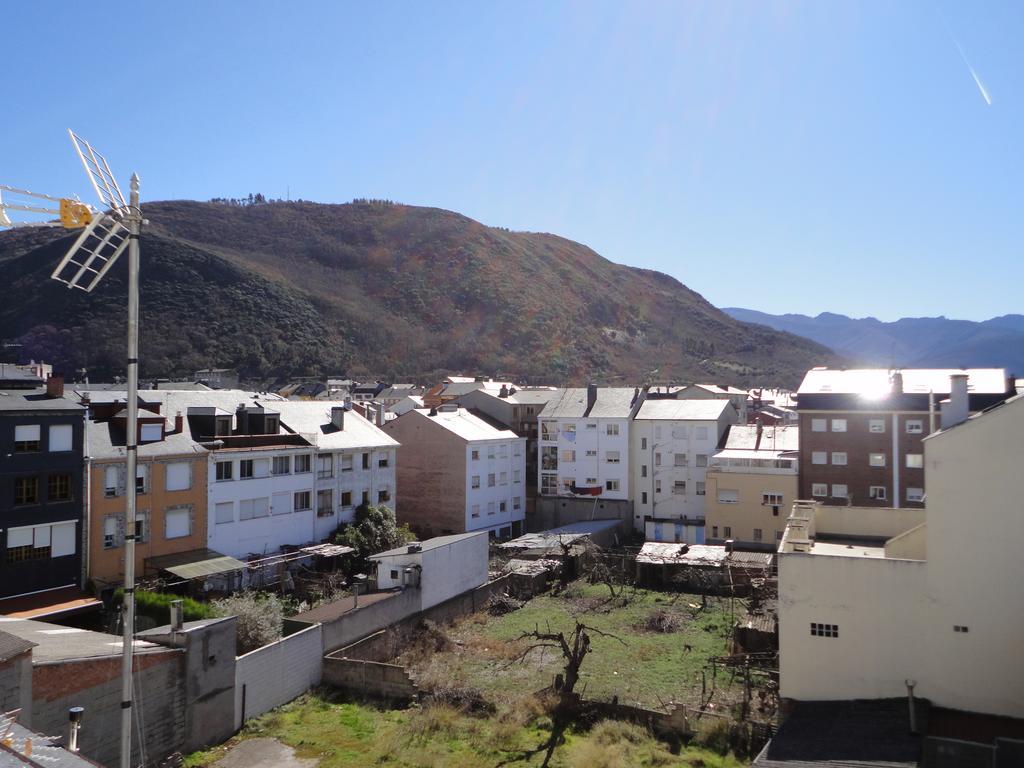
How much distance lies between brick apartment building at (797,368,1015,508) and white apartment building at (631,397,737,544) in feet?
28.3

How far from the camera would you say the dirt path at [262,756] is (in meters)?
21.2

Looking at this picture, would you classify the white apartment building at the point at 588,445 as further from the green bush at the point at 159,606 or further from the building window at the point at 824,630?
the building window at the point at 824,630

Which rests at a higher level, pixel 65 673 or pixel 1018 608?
pixel 1018 608

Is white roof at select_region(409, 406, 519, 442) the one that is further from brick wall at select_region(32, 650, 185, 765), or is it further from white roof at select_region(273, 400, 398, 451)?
brick wall at select_region(32, 650, 185, 765)

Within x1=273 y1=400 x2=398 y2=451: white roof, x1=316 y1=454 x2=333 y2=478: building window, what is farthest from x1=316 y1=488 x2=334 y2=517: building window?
x1=273 y1=400 x2=398 y2=451: white roof

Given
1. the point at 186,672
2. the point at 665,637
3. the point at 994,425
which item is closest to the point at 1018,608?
the point at 994,425

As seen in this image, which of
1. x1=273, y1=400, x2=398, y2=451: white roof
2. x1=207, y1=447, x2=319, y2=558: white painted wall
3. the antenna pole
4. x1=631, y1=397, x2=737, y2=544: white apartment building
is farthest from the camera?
x1=631, y1=397, x2=737, y2=544: white apartment building

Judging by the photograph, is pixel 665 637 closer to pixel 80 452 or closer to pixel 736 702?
pixel 736 702

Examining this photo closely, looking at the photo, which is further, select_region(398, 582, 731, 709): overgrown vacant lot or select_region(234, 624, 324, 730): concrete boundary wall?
select_region(398, 582, 731, 709): overgrown vacant lot

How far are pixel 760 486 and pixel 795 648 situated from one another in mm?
29957

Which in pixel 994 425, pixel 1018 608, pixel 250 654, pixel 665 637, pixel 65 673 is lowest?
pixel 665 637

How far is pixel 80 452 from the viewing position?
31.5m

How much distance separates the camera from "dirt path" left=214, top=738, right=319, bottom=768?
69.5 feet

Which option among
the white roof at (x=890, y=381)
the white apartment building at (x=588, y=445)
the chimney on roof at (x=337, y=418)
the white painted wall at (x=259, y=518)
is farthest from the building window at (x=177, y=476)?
the white roof at (x=890, y=381)
